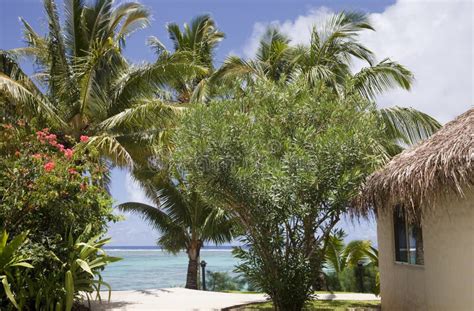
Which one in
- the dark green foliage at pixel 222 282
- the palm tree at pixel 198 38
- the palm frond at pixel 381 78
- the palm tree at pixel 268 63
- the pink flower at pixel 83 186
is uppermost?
the palm tree at pixel 198 38

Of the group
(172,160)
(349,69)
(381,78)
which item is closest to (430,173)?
(172,160)

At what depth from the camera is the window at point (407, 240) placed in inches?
404

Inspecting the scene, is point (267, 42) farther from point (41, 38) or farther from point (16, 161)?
point (16, 161)

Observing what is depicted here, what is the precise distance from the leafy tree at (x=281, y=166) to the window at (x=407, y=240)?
1243mm

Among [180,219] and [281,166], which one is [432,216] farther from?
[180,219]

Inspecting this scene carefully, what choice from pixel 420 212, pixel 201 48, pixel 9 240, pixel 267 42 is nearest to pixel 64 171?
pixel 9 240

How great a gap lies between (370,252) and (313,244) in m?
8.79

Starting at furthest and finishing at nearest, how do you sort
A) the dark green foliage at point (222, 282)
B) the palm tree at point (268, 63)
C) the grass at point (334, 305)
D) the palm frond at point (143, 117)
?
the dark green foliage at point (222, 282), the palm tree at point (268, 63), the palm frond at point (143, 117), the grass at point (334, 305)

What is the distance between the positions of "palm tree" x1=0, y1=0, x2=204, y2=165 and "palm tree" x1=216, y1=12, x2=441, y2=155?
3.01 m

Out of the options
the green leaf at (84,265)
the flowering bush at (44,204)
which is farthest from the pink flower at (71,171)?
the green leaf at (84,265)

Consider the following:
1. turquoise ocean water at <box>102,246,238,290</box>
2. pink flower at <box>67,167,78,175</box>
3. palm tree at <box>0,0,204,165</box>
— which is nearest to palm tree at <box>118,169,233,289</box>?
turquoise ocean water at <box>102,246,238,290</box>

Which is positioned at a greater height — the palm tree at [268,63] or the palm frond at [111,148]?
the palm tree at [268,63]

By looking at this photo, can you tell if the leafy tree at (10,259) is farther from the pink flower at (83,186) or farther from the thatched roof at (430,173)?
the thatched roof at (430,173)

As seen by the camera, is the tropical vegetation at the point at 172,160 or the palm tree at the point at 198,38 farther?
the palm tree at the point at 198,38
